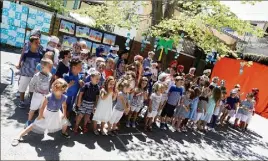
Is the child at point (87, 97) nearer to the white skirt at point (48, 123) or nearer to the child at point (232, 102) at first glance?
the white skirt at point (48, 123)

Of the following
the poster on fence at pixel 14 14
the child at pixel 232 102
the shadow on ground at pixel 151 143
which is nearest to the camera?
the shadow on ground at pixel 151 143

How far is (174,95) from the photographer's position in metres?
7.23

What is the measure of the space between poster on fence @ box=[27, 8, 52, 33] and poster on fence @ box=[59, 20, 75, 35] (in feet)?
2.72

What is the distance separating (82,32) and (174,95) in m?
7.28

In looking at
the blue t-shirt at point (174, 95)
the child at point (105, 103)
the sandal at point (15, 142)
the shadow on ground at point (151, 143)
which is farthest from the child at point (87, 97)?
the blue t-shirt at point (174, 95)

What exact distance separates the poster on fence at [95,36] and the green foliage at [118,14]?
1.21 metres

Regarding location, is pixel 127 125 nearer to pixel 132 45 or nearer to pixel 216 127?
pixel 216 127

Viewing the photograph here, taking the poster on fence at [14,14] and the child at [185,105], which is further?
the poster on fence at [14,14]

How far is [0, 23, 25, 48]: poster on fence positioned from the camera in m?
12.4

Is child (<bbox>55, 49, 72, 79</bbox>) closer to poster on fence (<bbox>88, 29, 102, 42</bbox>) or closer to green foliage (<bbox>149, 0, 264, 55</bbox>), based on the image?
green foliage (<bbox>149, 0, 264, 55</bbox>)

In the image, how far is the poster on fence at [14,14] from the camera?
1208cm

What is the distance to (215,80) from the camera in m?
8.82

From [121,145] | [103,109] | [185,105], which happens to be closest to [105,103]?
[103,109]

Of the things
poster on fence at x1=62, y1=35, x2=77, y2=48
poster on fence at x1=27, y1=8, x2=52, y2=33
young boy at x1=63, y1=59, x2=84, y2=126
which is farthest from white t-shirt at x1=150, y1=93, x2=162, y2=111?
poster on fence at x1=27, y1=8, x2=52, y2=33
